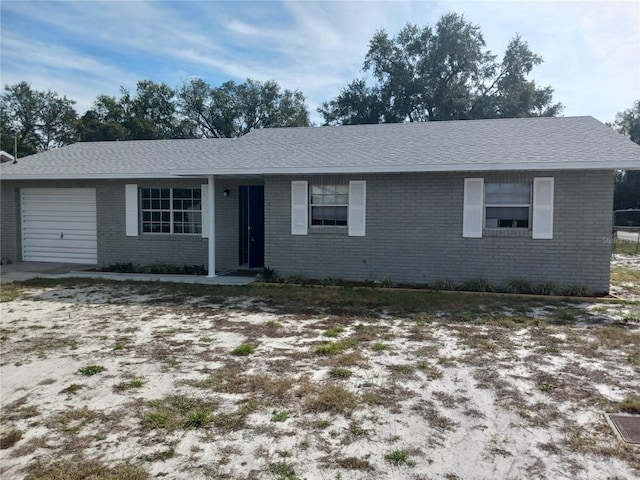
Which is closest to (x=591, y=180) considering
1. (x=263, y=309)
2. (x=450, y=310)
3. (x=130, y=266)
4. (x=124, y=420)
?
(x=450, y=310)

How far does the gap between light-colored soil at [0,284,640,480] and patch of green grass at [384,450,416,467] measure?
0.4 inches

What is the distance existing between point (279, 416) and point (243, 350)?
1.80m

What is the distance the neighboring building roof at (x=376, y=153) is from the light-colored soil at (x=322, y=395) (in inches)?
134

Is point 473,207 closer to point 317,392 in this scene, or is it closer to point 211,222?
point 211,222

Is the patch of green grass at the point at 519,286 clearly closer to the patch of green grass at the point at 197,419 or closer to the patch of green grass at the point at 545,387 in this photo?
the patch of green grass at the point at 545,387

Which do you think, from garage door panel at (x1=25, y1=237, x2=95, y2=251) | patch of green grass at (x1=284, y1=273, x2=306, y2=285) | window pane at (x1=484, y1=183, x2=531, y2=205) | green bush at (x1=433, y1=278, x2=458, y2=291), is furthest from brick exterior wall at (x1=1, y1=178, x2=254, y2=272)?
Result: window pane at (x1=484, y1=183, x2=531, y2=205)

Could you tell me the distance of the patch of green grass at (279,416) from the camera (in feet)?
12.4

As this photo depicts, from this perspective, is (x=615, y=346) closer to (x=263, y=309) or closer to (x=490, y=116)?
(x=263, y=309)

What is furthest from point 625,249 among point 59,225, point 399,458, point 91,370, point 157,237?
point 59,225

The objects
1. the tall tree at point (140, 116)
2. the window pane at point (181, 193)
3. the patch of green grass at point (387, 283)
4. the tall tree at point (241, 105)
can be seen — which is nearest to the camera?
the patch of green grass at point (387, 283)

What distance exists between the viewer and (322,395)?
423 cm

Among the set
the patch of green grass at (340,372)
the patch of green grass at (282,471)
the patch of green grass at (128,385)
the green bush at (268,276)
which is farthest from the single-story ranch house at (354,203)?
the patch of green grass at (282,471)

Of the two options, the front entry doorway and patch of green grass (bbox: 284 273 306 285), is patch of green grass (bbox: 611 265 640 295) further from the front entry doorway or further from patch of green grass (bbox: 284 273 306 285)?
the front entry doorway

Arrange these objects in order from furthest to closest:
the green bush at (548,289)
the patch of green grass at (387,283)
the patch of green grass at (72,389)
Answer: the patch of green grass at (387,283) < the green bush at (548,289) < the patch of green grass at (72,389)
